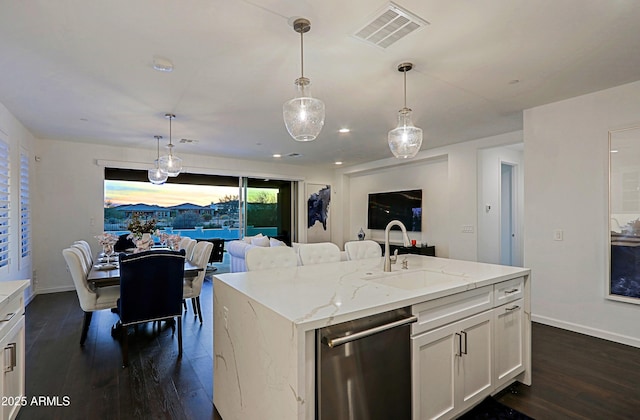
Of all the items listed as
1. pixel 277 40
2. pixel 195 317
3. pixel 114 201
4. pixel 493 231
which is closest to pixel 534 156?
pixel 493 231

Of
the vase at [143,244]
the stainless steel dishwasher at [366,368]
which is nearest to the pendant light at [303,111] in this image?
the stainless steel dishwasher at [366,368]

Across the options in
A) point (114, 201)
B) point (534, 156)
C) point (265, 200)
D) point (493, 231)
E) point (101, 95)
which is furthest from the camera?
point (265, 200)

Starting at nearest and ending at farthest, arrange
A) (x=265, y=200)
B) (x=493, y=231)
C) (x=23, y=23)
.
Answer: (x=23, y=23)
(x=493, y=231)
(x=265, y=200)

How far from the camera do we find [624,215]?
3164mm

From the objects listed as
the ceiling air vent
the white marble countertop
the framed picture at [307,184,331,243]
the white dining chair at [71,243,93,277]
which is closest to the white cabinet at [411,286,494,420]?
the white marble countertop

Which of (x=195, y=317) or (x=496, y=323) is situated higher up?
(x=496, y=323)

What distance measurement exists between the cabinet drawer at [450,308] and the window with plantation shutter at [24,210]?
18.0 feet

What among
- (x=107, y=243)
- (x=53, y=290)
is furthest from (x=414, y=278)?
(x=53, y=290)

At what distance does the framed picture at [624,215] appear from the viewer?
309 cm

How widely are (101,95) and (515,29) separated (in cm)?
389

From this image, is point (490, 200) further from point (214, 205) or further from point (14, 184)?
point (14, 184)

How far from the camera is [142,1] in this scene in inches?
74.6

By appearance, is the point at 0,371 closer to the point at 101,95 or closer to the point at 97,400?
the point at 97,400

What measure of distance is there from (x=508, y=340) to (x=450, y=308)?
776 millimetres
